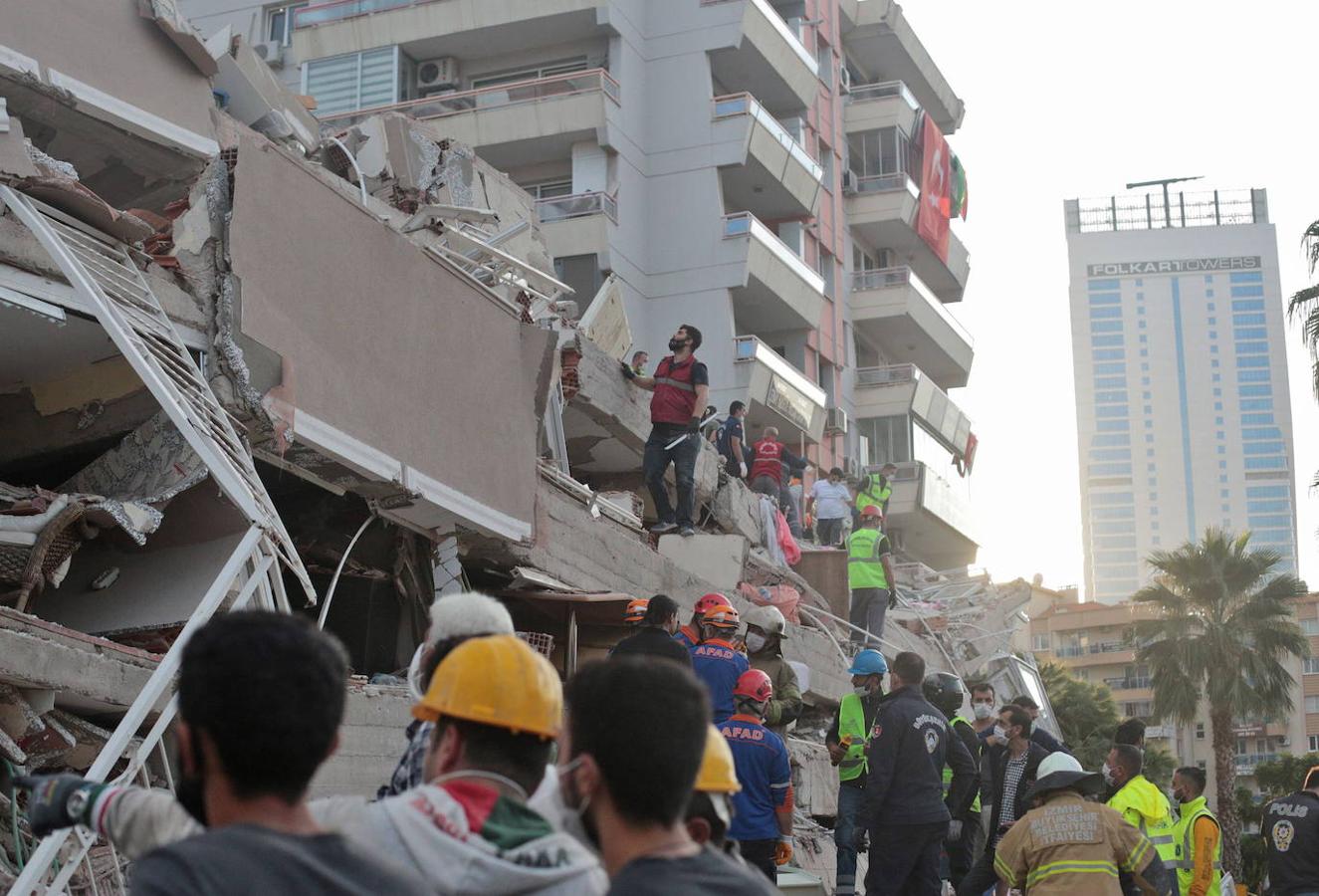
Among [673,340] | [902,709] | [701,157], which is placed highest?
[701,157]

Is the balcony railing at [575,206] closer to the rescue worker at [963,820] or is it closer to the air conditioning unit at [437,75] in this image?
the air conditioning unit at [437,75]

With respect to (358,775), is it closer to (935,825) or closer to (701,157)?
(935,825)

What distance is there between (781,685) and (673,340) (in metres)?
5.25

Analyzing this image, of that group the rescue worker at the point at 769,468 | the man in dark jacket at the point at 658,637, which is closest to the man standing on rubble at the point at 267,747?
the man in dark jacket at the point at 658,637

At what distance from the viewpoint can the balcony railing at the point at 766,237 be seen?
3666 centimetres

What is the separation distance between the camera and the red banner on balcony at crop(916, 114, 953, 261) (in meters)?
47.1

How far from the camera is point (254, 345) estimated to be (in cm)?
983

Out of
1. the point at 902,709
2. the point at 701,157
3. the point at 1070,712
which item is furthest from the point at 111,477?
the point at 1070,712

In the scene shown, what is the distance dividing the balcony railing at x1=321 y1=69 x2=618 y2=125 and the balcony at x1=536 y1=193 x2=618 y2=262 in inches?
87.7

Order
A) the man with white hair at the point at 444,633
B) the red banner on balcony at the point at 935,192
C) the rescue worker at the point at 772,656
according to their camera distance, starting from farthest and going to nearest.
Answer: the red banner on balcony at the point at 935,192 → the rescue worker at the point at 772,656 → the man with white hair at the point at 444,633

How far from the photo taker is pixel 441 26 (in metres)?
37.0

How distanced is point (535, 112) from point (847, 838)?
1085 inches

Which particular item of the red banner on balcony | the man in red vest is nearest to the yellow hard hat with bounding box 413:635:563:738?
the man in red vest

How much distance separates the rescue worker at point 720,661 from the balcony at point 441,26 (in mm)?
29779
